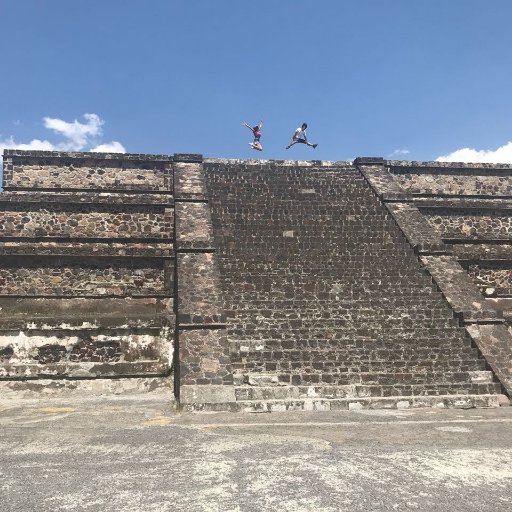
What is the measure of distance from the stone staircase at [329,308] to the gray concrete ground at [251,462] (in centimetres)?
119

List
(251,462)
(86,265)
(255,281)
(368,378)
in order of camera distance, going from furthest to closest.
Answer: (86,265), (255,281), (368,378), (251,462)

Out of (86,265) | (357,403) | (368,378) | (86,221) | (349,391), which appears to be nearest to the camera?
(357,403)

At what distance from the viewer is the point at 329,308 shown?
10.3 m

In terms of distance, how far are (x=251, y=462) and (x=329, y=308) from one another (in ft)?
19.6

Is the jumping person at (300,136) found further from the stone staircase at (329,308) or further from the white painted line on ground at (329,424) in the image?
the white painted line on ground at (329,424)

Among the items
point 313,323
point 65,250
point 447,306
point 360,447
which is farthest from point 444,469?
point 65,250

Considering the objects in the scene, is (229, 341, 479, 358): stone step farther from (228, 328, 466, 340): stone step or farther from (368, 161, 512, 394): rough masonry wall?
(368, 161, 512, 394): rough masonry wall

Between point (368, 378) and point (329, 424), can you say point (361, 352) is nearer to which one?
point (368, 378)

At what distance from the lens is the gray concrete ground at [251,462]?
12.0 feet

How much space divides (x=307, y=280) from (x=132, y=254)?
412cm

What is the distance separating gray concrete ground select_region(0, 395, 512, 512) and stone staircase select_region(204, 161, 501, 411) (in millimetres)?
1190

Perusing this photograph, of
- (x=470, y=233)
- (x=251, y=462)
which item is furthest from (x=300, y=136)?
(x=251, y=462)

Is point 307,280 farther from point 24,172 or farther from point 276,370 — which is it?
point 24,172

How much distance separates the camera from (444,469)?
175 inches
